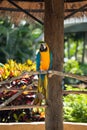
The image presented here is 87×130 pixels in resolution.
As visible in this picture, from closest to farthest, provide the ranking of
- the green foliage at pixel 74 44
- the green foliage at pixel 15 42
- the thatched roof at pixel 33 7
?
the thatched roof at pixel 33 7, the green foliage at pixel 15 42, the green foliage at pixel 74 44

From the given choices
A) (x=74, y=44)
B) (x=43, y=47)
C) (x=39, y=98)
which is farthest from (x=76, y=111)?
(x=74, y=44)

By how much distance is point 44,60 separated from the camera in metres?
3.32

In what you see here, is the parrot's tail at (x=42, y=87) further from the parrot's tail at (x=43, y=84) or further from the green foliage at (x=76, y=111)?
the green foliage at (x=76, y=111)

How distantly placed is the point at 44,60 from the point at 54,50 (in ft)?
0.55

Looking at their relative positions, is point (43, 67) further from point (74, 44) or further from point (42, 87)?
point (74, 44)

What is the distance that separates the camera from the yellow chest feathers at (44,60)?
330 cm

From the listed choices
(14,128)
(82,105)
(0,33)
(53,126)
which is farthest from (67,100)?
(0,33)

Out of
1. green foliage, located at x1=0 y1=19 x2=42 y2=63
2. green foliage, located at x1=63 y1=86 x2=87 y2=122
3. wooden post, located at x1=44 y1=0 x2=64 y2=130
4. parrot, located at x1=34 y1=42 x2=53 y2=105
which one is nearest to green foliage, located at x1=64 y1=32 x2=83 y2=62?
green foliage, located at x1=0 y1=19 x2=42 y2=63

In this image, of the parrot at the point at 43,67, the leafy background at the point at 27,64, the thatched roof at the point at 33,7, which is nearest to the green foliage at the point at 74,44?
the leafy background at the point at 27,64

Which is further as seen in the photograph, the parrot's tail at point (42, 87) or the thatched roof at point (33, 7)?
the thatched roof at point (33, 7)

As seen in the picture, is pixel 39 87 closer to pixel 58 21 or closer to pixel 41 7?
pixel 58 21

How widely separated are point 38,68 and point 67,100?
235 cm

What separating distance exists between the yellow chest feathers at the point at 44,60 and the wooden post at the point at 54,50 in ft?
0.36

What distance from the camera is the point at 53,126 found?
349cm
